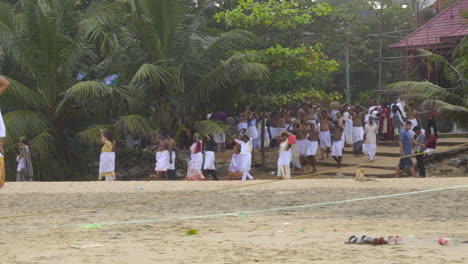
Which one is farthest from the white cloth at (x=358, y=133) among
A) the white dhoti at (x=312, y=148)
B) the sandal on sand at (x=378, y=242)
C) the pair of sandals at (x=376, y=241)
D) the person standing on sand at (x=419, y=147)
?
the sandal on sand at (x=378, y=242)

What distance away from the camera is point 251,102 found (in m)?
23.1

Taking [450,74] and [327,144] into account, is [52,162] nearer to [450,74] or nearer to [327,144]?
[327,144]

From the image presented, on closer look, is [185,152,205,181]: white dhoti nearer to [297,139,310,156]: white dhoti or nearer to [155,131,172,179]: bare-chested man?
[155,131,172,179]: bare-chested man

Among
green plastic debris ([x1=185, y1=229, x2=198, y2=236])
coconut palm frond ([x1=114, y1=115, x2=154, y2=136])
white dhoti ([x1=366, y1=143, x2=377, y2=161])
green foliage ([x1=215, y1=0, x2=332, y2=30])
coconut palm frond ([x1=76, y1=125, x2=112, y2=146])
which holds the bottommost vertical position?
green plastic debris ([x1=185, y1=229, x2=198, y2=236])

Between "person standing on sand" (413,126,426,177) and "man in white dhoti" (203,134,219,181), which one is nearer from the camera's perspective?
"person standing on sand" (413,126,426,177)

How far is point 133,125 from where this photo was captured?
65.0 ft

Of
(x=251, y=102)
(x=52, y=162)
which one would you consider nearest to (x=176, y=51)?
(x=251, y=102)

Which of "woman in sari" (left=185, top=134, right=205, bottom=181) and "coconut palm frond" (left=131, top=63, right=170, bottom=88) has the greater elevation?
"coconut palm frond" (left=131, top=63, right=170, bottom=88)

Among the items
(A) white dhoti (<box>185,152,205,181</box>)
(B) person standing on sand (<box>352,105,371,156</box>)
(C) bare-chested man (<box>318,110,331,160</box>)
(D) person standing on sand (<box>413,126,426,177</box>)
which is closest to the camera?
(D) person standing on sand (<box>413,126,426,177</box>)

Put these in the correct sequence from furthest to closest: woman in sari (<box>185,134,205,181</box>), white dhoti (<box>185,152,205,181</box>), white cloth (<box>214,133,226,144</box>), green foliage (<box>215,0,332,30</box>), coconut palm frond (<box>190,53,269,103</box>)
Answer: white cloth (<box>214,133,226,144</box>)
green foliage (<box>215,0,332,30</box>)
coconut palm frond (<box>190,53,269,103</box>)
white dhoti (<box>185,152,205,181</box>)
woman in sari (<box>185,134,205,181</box>)

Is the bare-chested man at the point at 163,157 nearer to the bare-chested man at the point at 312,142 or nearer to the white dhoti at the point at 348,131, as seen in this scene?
the bare-chested man at the point at 312,142

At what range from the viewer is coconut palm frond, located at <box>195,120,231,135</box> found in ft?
65.8

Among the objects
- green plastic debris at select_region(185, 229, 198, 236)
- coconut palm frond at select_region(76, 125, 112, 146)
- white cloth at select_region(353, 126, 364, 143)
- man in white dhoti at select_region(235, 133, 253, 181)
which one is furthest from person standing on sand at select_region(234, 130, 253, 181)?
green plastic debris at select_region(185, 229, 198, 236)

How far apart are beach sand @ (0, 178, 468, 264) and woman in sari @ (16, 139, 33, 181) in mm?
3065
